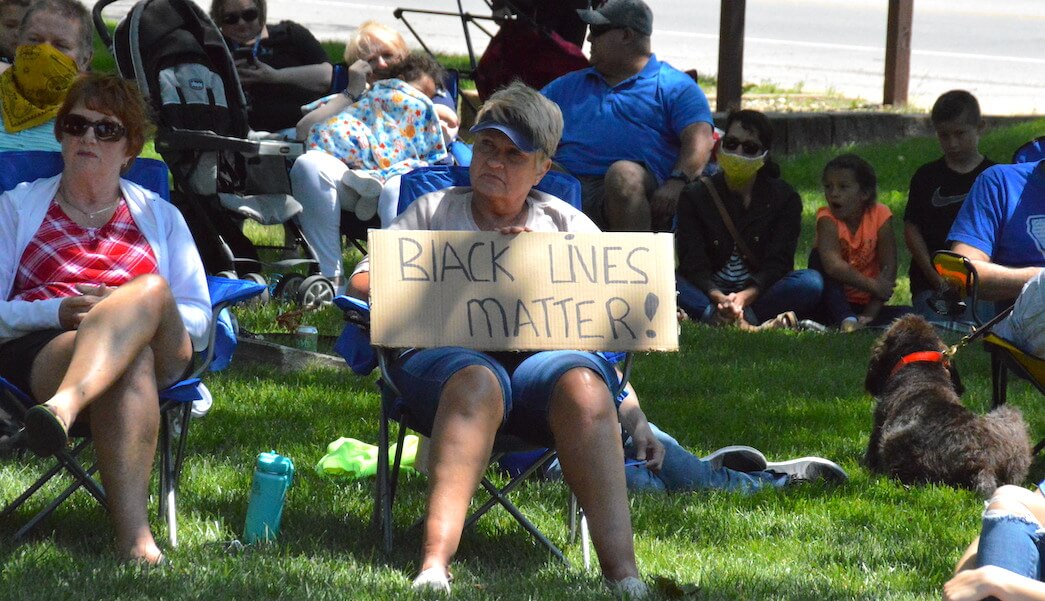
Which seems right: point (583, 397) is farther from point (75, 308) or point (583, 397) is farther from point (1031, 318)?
point (1031, 318)

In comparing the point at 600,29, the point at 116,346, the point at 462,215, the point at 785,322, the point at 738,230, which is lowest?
the point at 785,322

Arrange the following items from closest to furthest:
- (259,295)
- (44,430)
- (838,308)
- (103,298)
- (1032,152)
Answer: (44,430) → (103,298) → (1032,152) → (259,295) → (838,308)

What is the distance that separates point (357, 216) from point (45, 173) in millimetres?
3504

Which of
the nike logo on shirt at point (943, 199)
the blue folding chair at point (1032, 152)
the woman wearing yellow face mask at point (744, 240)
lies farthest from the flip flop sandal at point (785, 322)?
the blue folding chair at point (1032, 152)

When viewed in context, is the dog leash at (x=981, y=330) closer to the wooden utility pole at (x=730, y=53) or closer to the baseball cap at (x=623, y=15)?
the baseball cap at (x=623, y=15)

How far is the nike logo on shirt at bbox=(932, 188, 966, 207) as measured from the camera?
821 cm

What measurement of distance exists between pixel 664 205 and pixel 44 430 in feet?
16.9

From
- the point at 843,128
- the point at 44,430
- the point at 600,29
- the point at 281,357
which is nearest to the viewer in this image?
the point at 44,430

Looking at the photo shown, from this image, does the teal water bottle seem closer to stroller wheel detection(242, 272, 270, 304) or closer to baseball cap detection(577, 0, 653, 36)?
stroller wheel detection(242, 272, 270, 304)

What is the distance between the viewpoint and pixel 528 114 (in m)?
4.43

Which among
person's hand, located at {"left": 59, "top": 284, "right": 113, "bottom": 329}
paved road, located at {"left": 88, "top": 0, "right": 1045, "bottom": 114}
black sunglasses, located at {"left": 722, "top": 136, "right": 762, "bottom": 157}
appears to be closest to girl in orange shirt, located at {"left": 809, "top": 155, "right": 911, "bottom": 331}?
black sunglasses, located at {"left": 722, "top": 136, "right": 762, "bottom": 157}

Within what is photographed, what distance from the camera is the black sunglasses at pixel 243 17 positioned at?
29.2 ft

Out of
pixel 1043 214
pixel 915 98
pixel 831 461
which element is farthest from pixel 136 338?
pixel 915 98

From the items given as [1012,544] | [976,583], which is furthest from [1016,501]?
[976,583]
